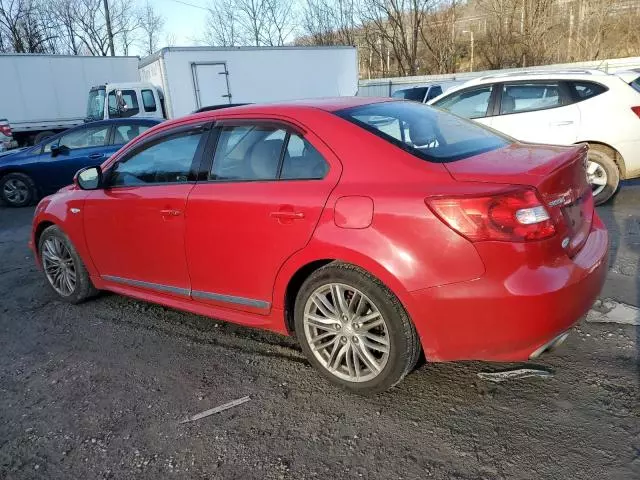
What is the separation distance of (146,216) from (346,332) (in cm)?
169

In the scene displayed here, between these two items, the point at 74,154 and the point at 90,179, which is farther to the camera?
the point at 74,154

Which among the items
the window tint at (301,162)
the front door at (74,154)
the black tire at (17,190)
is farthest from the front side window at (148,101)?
the window tint at (301,162)

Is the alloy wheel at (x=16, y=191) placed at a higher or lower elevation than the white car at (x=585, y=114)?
lower

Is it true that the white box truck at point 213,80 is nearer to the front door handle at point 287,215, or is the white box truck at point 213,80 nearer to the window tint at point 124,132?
the window tint at point 124,132

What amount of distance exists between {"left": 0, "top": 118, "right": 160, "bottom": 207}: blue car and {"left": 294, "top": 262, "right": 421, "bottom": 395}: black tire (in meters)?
7.10

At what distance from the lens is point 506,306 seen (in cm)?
234

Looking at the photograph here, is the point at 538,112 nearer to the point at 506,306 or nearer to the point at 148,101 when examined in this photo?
the point at 506,306

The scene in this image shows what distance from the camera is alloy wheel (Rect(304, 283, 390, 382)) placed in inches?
106

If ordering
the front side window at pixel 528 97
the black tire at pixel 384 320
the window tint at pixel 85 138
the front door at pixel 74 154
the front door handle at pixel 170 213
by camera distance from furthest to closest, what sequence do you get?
the window tint at pixel 85 138 → the front door at pixel 74 154 → the front side window at pixel 528 97 → the front door handle at pixel 170 213 → the black tire at pixel 384 320

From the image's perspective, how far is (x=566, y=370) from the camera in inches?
116

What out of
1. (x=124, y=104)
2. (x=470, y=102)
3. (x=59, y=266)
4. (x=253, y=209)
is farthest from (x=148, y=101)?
(x=253, y=209)

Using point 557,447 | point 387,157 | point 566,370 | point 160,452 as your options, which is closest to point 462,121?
point 387,157

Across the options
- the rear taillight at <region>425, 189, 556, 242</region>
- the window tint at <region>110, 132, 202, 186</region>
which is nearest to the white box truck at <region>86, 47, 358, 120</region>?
the window tint at <region>110, 132, 202, 186</region>

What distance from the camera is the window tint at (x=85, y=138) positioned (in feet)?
29.7
